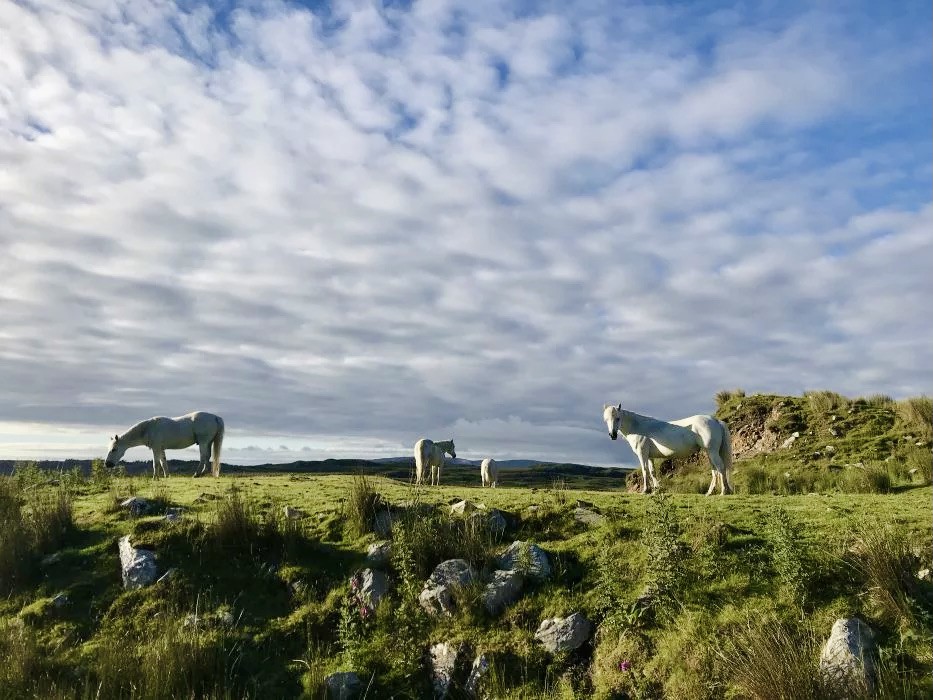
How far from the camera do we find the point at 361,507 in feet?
43.7

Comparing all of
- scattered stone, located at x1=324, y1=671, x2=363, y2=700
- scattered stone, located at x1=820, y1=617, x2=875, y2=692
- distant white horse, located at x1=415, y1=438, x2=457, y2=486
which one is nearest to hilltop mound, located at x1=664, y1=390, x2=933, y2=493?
distant white horse, located at x1=415, y1=438, x2=457, y2=486

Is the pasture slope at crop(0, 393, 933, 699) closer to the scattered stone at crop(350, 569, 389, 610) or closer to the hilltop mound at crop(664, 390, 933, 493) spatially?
the scattered stone at crop(350, 569, 389, 610)

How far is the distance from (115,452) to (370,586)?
63.6ft

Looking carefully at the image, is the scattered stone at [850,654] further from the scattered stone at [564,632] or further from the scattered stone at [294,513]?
the scattered stone at [294,513]

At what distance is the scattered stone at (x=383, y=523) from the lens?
12656mm

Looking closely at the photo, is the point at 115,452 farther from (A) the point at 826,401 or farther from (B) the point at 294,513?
(A) the point at 826,401

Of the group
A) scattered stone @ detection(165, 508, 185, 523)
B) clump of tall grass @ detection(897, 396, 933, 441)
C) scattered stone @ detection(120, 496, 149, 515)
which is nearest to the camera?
scattered stone @ detection(165, 508, 185, 523)

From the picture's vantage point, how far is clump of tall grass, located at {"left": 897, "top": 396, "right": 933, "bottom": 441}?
2386cm

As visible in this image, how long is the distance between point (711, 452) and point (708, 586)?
309 inches

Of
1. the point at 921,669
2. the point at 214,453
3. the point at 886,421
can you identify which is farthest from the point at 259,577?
the point at 886,421

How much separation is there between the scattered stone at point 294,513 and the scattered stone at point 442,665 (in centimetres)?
496

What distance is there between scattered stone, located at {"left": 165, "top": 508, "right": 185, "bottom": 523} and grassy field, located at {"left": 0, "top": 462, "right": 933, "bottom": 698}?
15 centimetres

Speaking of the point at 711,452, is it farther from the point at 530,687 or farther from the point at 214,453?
the point at 214,453

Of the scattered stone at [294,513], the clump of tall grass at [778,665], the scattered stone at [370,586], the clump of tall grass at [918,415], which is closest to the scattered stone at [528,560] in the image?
the scattered stone at [370,586]
